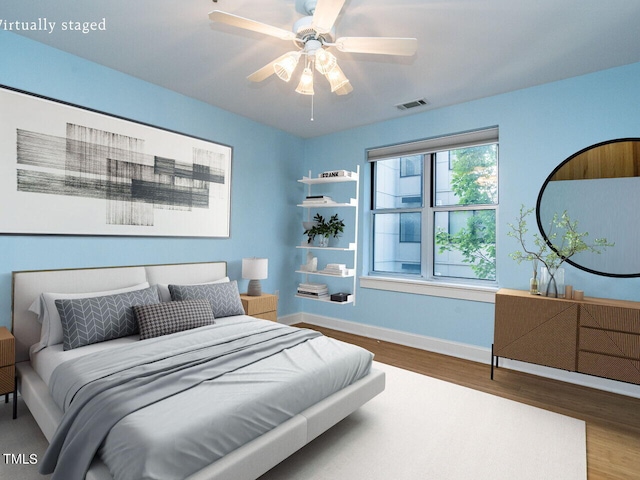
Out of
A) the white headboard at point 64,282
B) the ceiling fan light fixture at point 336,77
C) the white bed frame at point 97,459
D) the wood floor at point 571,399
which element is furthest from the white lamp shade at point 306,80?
the wood floor at point 571,399

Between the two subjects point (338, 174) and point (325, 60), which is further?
point (338, 174)

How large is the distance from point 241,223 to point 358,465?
296 cm

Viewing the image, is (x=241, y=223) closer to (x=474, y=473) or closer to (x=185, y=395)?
(x=185, y=395)

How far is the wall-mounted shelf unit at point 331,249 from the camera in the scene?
14.0 feet

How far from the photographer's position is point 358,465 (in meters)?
1.89

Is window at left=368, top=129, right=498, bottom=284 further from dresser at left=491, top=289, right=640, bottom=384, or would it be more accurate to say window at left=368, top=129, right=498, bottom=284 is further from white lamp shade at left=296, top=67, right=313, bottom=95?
white lamp shade at left=296, top=67, right=313, bottom=95

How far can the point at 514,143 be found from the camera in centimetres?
337

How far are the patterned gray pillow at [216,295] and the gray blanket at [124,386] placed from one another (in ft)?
2.63

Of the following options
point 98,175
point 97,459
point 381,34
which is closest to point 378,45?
point 381,34

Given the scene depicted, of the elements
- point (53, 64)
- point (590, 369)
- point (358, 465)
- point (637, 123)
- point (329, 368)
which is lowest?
point (358, 465)

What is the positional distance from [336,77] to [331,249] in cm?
249

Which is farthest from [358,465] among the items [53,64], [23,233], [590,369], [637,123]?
[53,64]

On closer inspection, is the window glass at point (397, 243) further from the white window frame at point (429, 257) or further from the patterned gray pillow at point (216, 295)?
the patterned gray pillow at point (216, 295)

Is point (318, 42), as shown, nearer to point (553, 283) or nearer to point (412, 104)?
point (412, 104)
